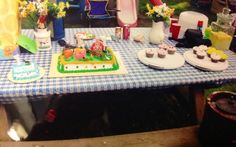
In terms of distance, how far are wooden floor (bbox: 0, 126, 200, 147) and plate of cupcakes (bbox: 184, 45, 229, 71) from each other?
2.09 ft

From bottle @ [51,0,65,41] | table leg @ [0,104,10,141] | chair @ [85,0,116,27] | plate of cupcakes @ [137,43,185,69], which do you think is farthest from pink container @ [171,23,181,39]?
chair @ [85,0,116,27]

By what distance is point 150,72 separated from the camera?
182 centimetres

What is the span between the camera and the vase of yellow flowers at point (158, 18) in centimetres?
209

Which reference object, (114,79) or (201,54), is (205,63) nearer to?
(201,54)

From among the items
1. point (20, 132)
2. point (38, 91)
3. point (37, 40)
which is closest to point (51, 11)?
point (37, 40)

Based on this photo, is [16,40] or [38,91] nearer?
[38,91]

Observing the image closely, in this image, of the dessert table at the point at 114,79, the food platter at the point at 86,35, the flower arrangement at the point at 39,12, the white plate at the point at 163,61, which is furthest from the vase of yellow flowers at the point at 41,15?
the white plate at the point at 163,61

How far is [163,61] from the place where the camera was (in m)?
1.92

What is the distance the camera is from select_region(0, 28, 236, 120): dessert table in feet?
5.07

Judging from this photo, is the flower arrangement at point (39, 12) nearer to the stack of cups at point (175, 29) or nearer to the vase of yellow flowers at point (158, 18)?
the vase of yellow flowers at point (158, 18)

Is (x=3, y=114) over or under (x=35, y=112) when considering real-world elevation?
over

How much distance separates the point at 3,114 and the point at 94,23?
14.9 feet

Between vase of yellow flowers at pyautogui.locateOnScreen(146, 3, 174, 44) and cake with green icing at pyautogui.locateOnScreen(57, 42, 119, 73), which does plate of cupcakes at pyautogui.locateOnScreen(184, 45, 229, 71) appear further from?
cake with green icing at pyautogui.locateOnScreen(57, 42, 119, 73)

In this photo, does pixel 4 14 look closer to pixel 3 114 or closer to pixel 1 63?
pixel 1 63
